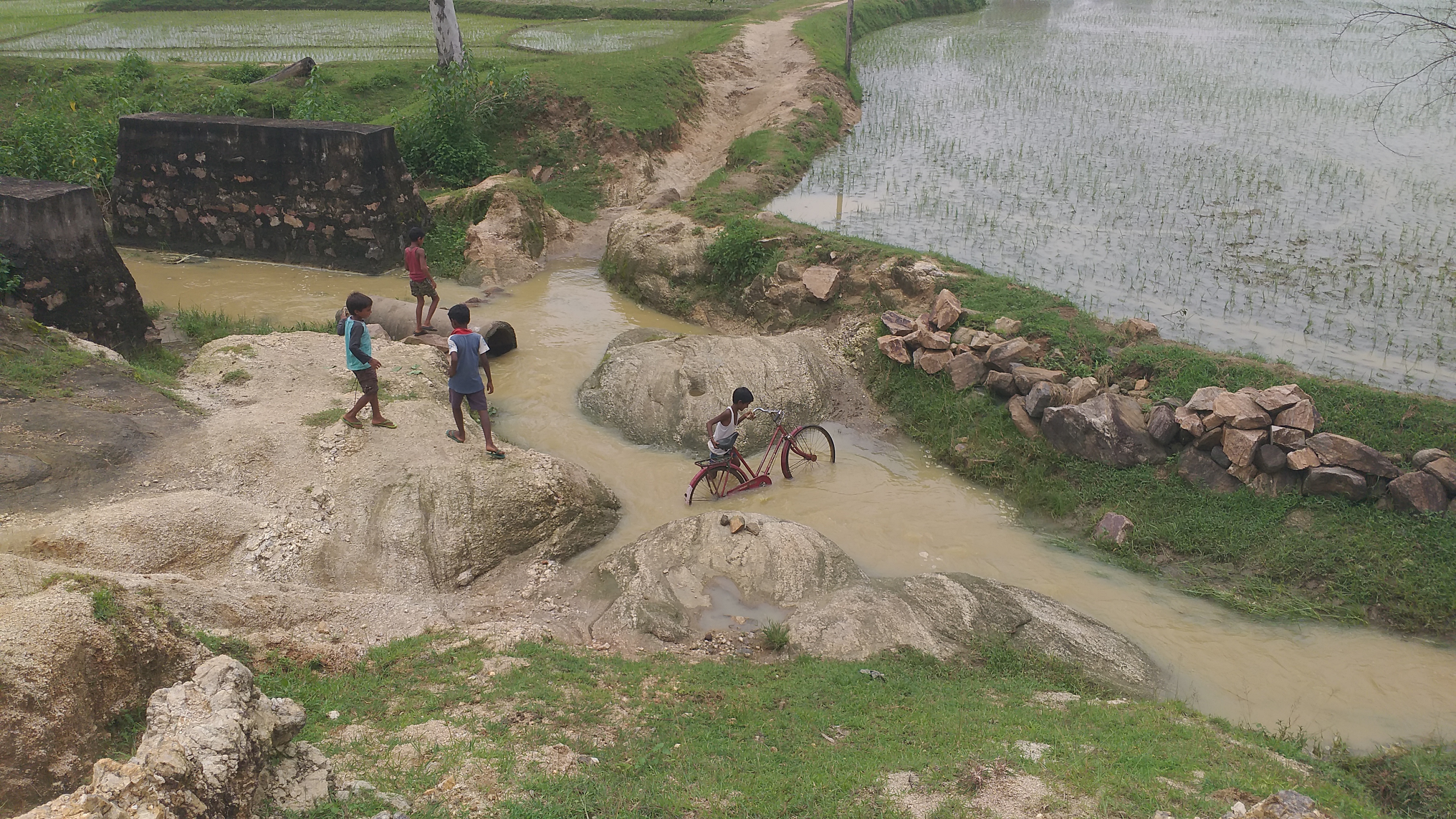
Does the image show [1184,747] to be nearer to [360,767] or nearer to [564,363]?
[360,767]

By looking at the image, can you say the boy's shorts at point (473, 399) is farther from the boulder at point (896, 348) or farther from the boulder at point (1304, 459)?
the boulder at point (1304, 459)

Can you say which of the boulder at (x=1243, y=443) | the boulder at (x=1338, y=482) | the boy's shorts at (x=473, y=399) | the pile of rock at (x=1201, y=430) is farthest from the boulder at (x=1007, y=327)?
Answer: the boy's shorts at (x=473, y=399)

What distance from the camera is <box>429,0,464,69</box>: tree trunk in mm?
18328

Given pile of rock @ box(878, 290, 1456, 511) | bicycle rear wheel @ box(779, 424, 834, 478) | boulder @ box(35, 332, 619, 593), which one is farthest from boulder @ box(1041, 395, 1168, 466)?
boulder @ box(35, 332, 619, 593)

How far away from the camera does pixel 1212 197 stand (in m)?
14.6

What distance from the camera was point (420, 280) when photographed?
36.7 ft

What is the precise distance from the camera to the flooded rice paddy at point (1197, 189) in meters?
10.9

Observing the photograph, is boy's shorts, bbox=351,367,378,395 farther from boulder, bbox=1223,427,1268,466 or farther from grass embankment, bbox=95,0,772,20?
grass embankment, bbox=95,0,772,20

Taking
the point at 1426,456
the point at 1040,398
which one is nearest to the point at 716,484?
the point at 1040,398

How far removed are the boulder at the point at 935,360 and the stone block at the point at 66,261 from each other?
9.11 meters

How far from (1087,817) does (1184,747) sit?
4.03ft

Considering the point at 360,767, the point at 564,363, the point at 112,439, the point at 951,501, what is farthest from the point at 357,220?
the point at 360,767

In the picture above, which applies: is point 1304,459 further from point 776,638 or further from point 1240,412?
point 776,638

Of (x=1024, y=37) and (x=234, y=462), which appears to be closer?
(x=234, y=462)
